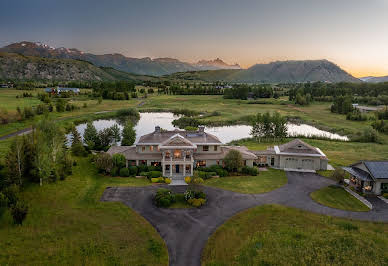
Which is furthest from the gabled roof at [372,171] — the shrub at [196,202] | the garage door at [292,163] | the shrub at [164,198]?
the shrub at [164,198]

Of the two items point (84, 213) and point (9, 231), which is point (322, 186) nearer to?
point (84, 213)

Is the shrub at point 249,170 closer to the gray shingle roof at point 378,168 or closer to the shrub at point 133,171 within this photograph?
the gray shingle roof at point 378,168

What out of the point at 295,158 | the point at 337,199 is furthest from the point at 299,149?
the point at 337,199

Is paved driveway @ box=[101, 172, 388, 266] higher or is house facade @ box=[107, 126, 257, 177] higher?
house facade @ box=[107, 126, 257, 177]

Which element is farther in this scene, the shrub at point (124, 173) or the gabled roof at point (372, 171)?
the shrub at point (124, 173)

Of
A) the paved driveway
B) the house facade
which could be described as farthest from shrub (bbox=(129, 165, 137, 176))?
the paved driveway

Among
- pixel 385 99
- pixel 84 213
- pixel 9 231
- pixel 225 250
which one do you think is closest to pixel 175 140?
pixel 84 213

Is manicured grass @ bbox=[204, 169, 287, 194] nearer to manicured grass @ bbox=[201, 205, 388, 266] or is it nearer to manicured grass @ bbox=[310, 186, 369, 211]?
manicured grass @ bbox=[310, 186, 369, 211]
